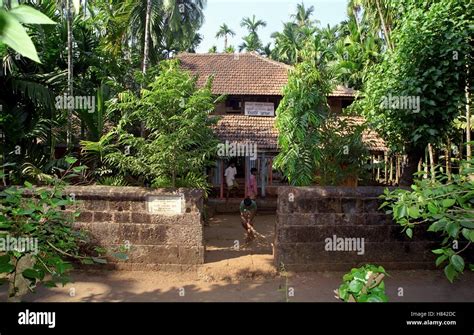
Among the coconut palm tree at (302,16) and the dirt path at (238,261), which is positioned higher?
the coconut palm tree at (302,16)

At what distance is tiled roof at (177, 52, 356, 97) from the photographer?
14789mm

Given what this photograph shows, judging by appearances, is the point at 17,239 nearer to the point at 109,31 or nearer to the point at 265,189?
the point at 109,31

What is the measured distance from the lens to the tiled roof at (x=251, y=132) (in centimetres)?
1291

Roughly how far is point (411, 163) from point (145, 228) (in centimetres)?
497

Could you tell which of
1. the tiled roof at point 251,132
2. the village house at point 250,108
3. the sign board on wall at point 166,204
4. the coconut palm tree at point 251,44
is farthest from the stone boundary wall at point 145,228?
the coconut palm tree at point 251,44

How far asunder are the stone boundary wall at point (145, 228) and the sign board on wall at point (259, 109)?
9.21 meters

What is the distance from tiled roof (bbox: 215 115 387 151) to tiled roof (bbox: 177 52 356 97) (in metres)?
1.17

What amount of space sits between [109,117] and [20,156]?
7.11 feet

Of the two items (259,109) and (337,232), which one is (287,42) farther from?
(337,232)

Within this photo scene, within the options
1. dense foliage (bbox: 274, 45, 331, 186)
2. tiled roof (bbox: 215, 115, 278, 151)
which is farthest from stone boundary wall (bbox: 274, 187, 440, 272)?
tiled roof (bbox: 215, 115, 278, 151)

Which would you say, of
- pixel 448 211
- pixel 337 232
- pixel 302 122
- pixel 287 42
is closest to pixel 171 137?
pixel 302 122

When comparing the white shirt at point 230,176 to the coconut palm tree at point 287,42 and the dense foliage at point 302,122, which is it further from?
the coconut palm tree at point 287,42

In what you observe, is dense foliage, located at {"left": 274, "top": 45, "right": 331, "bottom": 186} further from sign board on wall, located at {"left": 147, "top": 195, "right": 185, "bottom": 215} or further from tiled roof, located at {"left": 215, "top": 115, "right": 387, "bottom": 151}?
tiled roof, located at {"left": 215, "top": 115, "right": 387, "bottom": 151}
